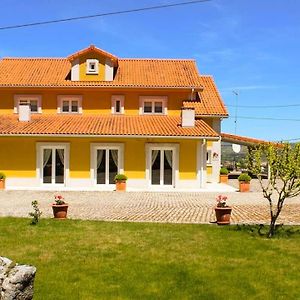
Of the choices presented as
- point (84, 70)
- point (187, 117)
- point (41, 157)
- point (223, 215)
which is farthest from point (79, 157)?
point (223, 215)

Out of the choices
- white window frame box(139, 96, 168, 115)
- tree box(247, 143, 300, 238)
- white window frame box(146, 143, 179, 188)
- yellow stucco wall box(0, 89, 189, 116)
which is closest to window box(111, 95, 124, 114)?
yellow stucco wall box(0, 89, 189, 116)

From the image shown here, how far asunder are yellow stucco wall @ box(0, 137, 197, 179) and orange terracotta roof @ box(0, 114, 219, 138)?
65cm

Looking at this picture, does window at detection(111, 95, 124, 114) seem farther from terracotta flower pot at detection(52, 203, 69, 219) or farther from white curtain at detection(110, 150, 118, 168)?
terracotta flower pot at detection(52, 203, 69, 219)

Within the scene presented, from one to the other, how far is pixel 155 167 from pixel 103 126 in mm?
3986

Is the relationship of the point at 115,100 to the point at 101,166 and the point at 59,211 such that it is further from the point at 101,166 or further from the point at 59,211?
the point at 59,211

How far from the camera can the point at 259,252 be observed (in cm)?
972

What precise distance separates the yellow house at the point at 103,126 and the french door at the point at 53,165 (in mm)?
58

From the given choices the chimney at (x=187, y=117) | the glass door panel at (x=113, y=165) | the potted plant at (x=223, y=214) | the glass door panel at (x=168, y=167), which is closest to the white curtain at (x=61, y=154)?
the glass door panel at (x=113, y=165)

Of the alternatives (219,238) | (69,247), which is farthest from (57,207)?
(219,238)

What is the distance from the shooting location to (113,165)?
25.1 m

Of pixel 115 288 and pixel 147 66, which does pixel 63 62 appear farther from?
pixel 115 288

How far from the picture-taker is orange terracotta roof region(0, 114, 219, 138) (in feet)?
79.2

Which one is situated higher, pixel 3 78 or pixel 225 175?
pixel 3 78

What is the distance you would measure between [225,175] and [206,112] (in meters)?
4.88
